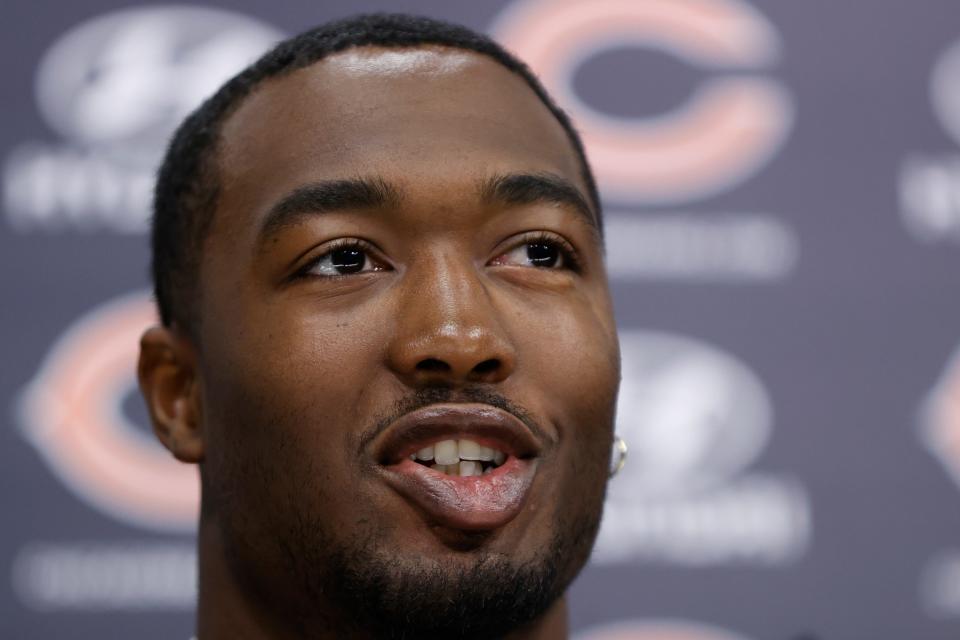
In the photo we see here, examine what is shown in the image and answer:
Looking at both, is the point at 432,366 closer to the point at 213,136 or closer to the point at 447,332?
the point at 447,332

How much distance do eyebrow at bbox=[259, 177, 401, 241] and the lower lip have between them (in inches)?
10.7

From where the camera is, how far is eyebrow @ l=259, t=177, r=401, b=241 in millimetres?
1101

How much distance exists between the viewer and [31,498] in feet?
6.61

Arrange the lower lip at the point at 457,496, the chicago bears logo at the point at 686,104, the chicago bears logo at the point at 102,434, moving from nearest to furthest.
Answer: the lower lip at the point at 457,496, the chicago bears logo at the point at 102,434, the chicago bears logo at the point at 686,104

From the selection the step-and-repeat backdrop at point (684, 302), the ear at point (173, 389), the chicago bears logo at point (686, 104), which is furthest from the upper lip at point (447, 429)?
the chicago bears logo at point (686, 104)

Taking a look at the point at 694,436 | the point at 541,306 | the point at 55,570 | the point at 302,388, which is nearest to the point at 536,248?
the point at 541,306

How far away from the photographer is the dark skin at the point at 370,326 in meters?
1.02

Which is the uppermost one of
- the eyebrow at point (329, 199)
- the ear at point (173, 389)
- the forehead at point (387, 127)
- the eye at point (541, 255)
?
the forehead at point (387, 127)

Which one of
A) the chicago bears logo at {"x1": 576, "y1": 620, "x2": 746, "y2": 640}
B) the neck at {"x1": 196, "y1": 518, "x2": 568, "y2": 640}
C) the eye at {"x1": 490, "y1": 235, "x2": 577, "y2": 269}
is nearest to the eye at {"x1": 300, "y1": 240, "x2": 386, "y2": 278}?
the eye at {"x1": 490, "y1": 235, "x2": 577, "y2": 269}

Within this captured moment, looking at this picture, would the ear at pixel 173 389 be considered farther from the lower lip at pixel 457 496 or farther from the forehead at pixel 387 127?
the lower lip at pixel 457 496

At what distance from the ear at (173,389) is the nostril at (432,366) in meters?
0.34

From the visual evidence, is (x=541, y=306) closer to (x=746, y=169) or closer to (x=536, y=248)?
(x=536, y=248)

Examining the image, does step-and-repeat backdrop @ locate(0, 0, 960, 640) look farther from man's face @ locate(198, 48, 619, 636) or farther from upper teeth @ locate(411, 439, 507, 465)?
upper teeth @ locate(411, 439, 507, 465)

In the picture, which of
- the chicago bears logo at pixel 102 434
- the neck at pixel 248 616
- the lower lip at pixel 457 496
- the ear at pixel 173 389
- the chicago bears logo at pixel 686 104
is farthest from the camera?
the chicago bears logo at pixel 686 104
